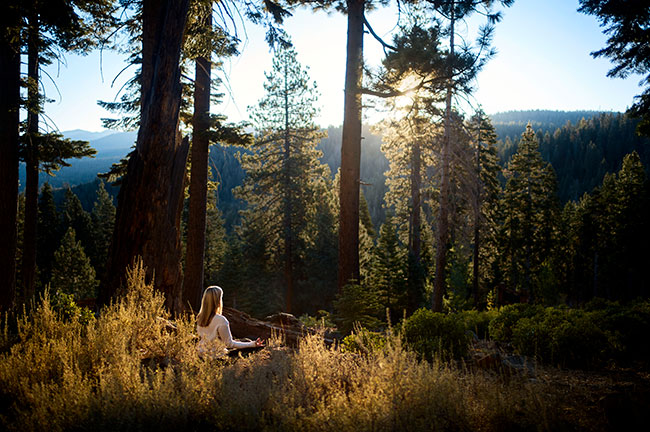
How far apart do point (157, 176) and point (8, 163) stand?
4.60 m

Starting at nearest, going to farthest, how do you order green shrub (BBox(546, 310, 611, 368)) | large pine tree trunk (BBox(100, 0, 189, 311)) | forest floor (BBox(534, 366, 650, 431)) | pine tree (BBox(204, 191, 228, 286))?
forest floor (BBox(534, 366, 650, 431)), green shrub (BBox(546, 310, 611, 368)), large pine tree trunk (BBox(100, 0, 189, 311)), pine tree (BBox(204, 191, 228, 286))

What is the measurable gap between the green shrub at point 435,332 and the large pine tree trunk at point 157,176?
13.4 ft

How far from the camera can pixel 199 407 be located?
10.3ft

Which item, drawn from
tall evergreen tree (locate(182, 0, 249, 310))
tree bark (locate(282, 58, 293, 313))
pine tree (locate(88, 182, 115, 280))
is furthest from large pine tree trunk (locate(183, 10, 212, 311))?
pine tree (locate(88, 182, 115, 280))

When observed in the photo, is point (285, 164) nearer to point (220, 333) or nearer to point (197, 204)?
point (197, 204)

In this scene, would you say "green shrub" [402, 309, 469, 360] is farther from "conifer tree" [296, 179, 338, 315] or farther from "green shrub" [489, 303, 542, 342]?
"conifer tree" [296, 179, 338, 315]

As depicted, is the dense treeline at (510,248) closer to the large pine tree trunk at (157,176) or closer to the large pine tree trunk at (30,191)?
the large pine tree trunk at (30,191)

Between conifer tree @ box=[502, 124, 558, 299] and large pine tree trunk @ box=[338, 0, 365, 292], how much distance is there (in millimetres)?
22147

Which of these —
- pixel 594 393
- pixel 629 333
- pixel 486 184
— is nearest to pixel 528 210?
pixel 486 184

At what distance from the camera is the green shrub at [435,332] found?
18.7 ft

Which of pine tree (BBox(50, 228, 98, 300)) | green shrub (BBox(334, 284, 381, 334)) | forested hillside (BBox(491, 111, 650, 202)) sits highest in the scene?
forested hillside (BBox(491, 111, 650, 202))

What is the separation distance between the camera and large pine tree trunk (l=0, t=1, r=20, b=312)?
27.3 ft

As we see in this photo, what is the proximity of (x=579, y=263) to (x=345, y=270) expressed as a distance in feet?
126

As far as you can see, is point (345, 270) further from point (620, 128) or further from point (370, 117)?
point (620, 128)
